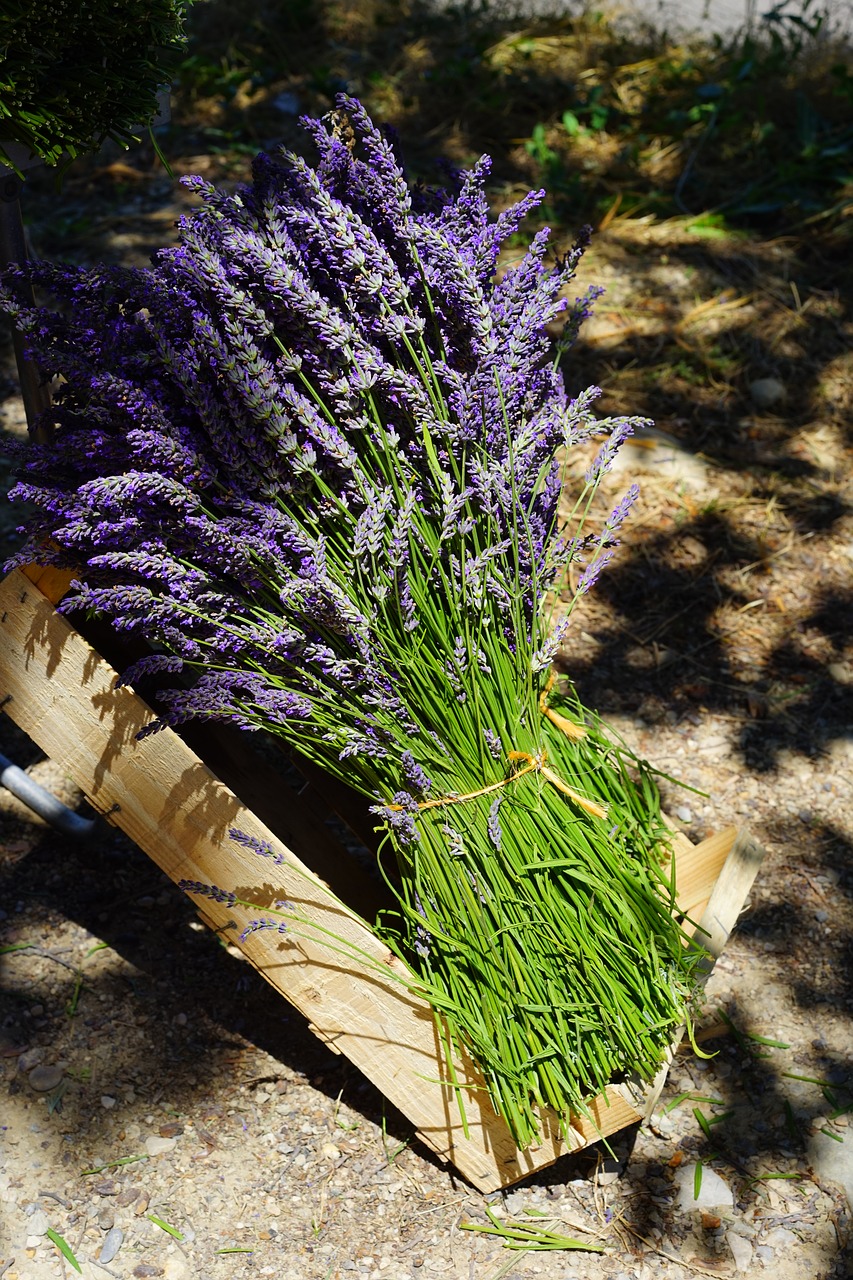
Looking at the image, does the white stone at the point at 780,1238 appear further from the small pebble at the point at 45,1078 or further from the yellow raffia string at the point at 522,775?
the small pebble at the point at 45,1078

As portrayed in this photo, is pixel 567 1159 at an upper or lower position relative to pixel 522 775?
lower

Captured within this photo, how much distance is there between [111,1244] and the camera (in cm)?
183

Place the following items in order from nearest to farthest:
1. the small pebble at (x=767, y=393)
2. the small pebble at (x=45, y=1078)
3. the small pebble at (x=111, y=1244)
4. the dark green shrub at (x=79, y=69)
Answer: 1. the dark green shrub at (x=79, y=69)
2. the small pebble at (x=111, y=1244)
3. the small pebble at (x=45, y=1078)
4. the small pebble at (x=767, y=393)

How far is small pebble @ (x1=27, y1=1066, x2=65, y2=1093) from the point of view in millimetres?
2021

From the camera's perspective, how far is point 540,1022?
69.6 inches

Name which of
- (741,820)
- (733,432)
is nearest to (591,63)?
(733,432)

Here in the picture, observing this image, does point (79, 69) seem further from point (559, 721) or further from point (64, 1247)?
point (64, 1247)

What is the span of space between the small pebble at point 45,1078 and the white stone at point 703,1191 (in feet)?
3.65

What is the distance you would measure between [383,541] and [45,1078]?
1.15 metres

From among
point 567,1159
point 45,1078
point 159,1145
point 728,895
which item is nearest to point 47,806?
point 45,1078

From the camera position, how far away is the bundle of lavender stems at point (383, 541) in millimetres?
1712

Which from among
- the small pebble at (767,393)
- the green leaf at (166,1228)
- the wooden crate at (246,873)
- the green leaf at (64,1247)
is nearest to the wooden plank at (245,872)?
the wooden crate at (246,873)

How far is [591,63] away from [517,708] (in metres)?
4.06

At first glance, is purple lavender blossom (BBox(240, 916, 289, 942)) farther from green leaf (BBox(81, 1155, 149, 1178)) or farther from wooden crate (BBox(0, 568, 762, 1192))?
green leaf (BBox(81, 1155, 149, 1178))
